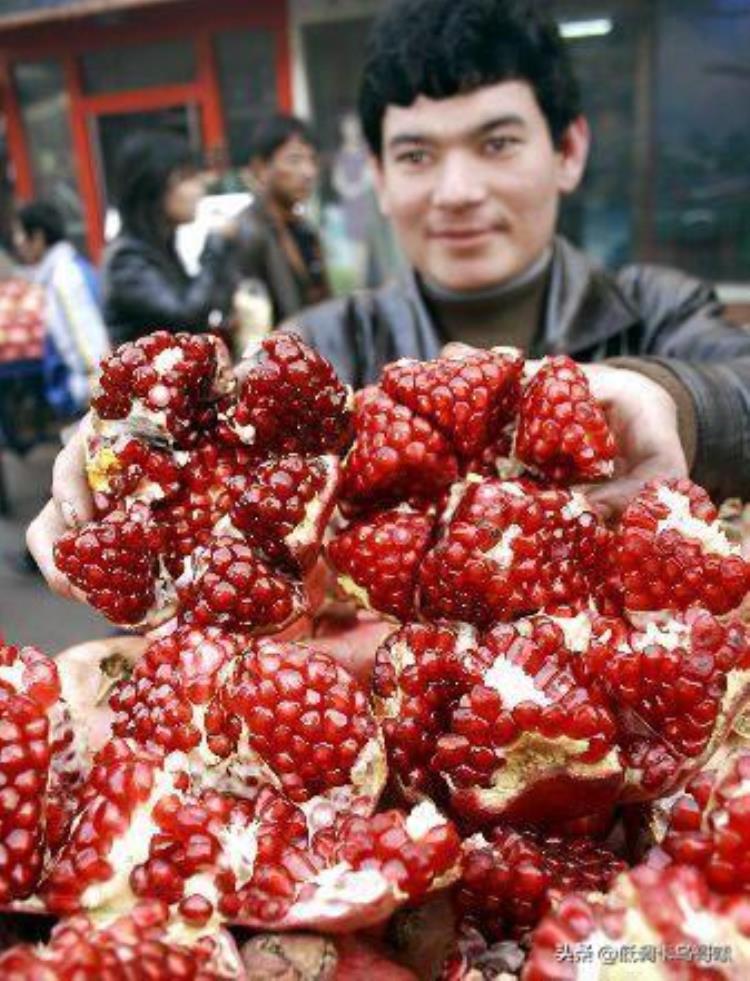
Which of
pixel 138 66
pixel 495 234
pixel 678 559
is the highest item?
pixel 138 66

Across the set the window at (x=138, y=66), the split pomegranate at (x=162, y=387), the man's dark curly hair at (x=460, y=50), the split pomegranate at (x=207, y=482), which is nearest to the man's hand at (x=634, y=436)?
the split pomegranate at (x=207, y=482)

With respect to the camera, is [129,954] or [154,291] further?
[154,291]

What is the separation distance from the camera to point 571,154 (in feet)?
6.98

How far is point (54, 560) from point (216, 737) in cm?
28

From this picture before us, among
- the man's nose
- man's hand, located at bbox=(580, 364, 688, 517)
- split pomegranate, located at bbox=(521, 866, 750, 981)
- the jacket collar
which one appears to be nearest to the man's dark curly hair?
the man's nose

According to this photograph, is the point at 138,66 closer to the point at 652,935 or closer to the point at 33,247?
the point at 33,247

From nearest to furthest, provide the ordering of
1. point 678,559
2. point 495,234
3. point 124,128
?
point 678,559 → point 495,234 → point 124,128

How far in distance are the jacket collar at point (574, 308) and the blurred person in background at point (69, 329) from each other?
2299mm

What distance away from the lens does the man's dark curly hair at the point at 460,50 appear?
1802 millimetres

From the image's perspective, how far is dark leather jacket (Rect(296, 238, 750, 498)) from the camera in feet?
6.79

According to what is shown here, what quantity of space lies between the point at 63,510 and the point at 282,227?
3256mm

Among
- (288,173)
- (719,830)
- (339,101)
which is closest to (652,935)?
(719,830)

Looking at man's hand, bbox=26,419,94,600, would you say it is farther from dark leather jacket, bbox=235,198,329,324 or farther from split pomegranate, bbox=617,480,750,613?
dark leather jacket, bbox=235,198,329,324

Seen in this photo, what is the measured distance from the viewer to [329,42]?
7.01 m
